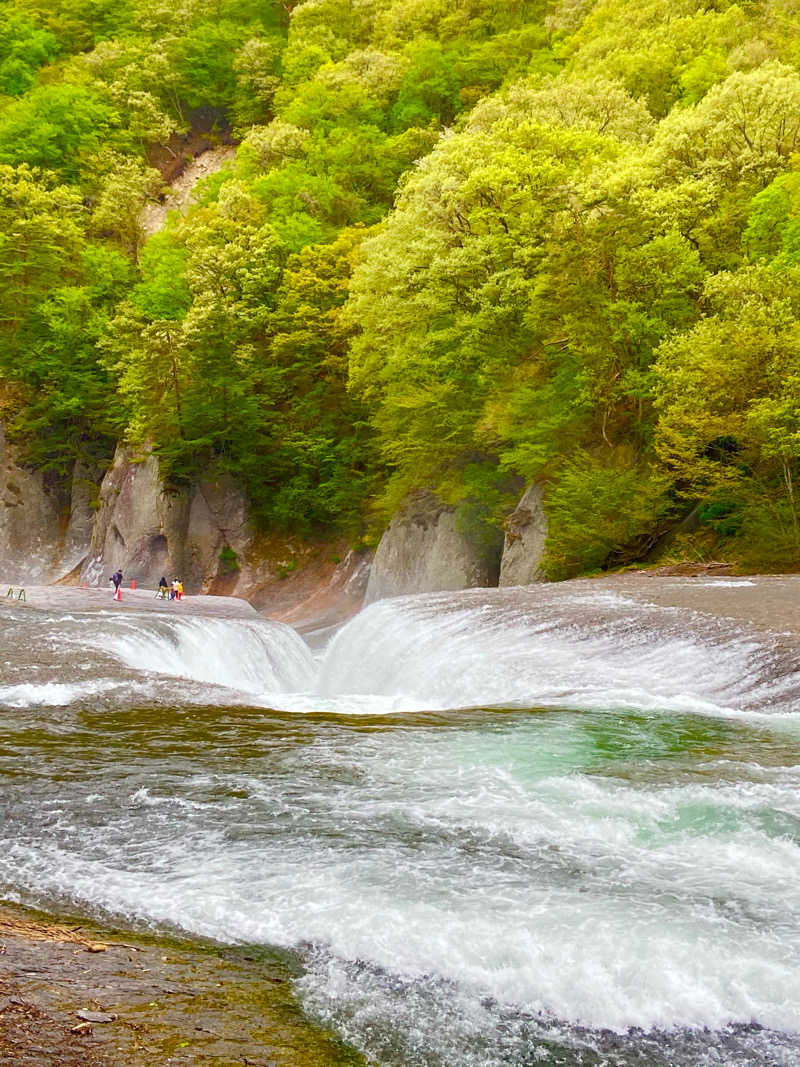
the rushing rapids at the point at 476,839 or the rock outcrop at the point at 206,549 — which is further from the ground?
the rock outcrop at the point at 206,549

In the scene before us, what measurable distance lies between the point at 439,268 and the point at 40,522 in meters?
28.3

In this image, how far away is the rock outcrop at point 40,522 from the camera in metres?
45.6

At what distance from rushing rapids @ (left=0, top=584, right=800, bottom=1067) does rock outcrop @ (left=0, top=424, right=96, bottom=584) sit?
35.2 metres

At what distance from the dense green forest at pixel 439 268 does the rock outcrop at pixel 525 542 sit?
1118 millimetres

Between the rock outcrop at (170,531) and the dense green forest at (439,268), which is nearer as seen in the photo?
the dense green forest at (439,268)

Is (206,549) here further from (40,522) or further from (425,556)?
(425,556)

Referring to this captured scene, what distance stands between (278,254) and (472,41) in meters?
30.7

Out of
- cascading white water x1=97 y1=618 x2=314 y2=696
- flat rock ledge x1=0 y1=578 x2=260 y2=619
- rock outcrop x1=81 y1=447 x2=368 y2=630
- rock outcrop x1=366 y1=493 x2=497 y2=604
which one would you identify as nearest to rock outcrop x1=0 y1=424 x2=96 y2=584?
rock outcrop x1=81 y1=447 x2=368 y2=630

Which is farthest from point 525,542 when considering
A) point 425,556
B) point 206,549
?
point 206,549

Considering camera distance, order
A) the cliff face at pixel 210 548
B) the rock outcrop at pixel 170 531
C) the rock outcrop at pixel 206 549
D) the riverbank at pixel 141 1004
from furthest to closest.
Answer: the rock outcrop at pixel 170 531
the rock outcrop at pixel 206 549
the cliff face at pixel 210 548
the riverbank at pixel 141 1004

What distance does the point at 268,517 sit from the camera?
42.4 metres

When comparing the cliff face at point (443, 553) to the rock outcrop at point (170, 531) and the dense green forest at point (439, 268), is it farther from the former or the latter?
the rock outcrop at point (170, 531)

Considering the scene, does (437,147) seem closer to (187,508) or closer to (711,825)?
(187,508)

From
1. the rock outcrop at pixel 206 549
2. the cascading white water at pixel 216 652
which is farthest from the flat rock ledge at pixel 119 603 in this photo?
the rock outcrop at pixel 206 549
